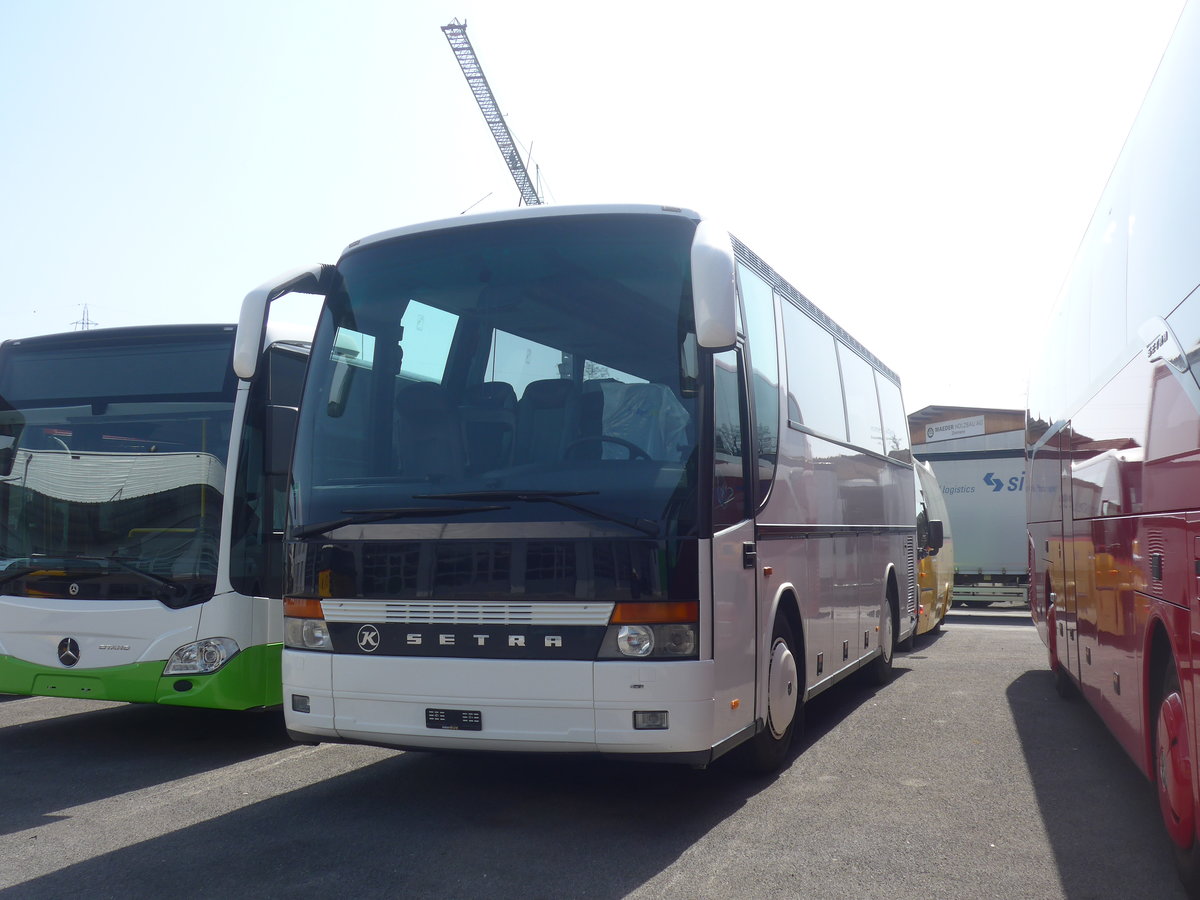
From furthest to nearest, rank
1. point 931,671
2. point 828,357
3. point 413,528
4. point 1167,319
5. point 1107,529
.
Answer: point 931,671
point 828,357
point 1107,529
point 413,528
point 1167,319

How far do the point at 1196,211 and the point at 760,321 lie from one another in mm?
3151

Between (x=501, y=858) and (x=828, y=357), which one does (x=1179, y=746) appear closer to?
(x=501, y=858)

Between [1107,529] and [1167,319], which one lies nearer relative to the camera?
[1167,319]

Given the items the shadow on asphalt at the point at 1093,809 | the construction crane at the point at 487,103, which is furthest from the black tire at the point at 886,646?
the construction crane at the point at 487,103

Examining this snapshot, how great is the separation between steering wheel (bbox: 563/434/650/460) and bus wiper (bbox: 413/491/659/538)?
0.74 feet

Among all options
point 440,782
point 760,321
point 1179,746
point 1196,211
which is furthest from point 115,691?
point 1196,211

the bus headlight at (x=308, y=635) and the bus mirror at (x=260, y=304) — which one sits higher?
the bus mirror at (x=260, y=304)

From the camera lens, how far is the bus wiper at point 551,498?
17.1 feet

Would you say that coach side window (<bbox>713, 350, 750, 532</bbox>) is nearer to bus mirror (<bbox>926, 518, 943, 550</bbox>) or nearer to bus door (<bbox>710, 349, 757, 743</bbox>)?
bus door (<bbox>710, 349, 757, 743</bbox>)

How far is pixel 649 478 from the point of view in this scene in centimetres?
532

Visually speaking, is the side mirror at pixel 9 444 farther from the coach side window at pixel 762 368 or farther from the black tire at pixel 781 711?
the black tire at pixel 781 711

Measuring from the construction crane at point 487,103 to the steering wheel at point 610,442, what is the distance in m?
59.9

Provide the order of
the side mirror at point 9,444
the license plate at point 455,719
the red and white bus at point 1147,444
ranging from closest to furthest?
the red and white bus at point 1147,444, the license plate at point 455,719, the side mirror at point 9,444

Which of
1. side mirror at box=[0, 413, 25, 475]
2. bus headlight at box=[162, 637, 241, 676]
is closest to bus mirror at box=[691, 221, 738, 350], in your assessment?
bus headlight at box=[162, 637, 241, 676]
